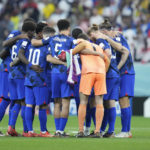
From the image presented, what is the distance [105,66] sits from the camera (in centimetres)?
1207

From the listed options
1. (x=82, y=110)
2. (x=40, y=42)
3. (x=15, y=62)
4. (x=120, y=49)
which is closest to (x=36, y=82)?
(x=15, y=62)

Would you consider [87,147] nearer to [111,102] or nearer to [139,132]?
[111,102]

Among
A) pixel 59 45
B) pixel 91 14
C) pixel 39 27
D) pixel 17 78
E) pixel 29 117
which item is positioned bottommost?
pixel 29 117

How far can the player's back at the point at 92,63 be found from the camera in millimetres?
11680

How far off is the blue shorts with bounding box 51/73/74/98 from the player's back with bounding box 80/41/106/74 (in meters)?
0.46

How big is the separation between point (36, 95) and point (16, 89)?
62cm

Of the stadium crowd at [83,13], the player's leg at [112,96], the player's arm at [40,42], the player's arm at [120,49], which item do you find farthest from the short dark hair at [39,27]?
the stadium crowd at [83,13]

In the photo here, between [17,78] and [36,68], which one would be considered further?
[17,78]

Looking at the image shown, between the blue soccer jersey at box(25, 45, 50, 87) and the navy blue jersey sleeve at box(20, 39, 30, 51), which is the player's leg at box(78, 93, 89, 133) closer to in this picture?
the blue soccer jersey at box(25, 45, 50, 87)

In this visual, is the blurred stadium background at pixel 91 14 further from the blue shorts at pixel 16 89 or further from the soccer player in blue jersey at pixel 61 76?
the soccer player in blue jersey at pixel 61 76

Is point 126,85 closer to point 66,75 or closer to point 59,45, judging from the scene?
point 66,75

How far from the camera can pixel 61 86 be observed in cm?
1201

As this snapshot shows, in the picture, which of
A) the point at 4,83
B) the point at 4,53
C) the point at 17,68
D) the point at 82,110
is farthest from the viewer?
the point at 4,83

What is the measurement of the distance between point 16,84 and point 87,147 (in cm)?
315
